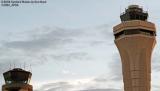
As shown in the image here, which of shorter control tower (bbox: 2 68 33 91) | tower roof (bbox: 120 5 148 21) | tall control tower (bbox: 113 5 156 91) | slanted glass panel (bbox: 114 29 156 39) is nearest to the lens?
tall control tower (bbox: 113 5 156 91)

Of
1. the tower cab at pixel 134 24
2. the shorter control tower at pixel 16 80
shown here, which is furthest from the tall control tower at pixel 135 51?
the shorter control tower at pixel 16 80

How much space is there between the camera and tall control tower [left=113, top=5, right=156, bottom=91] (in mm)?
136000

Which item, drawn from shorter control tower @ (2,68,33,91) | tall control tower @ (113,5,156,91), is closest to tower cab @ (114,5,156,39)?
tall control tower @ (113,5,156,91)

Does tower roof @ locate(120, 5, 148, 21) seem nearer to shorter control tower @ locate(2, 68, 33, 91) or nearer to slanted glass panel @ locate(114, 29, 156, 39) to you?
slanted glass panel @ locate(114, 29, 156, 39)

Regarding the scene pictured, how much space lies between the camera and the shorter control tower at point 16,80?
187 m

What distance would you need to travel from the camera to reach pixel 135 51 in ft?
445

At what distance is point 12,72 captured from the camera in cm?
19038

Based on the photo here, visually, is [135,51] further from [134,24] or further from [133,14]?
[133,14]

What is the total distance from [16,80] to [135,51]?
269 ft

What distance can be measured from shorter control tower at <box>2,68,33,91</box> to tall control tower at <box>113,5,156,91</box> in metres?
70.1

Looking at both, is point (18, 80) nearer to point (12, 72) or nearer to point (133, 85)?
point (12, 72)

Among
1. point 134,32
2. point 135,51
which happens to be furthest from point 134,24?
point 135,51

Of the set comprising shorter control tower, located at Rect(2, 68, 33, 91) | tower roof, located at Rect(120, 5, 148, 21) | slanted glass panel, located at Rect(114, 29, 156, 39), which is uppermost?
tower roof, located at Rect(120, 5, 148, 21)

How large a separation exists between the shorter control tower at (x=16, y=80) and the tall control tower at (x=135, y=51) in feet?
230
